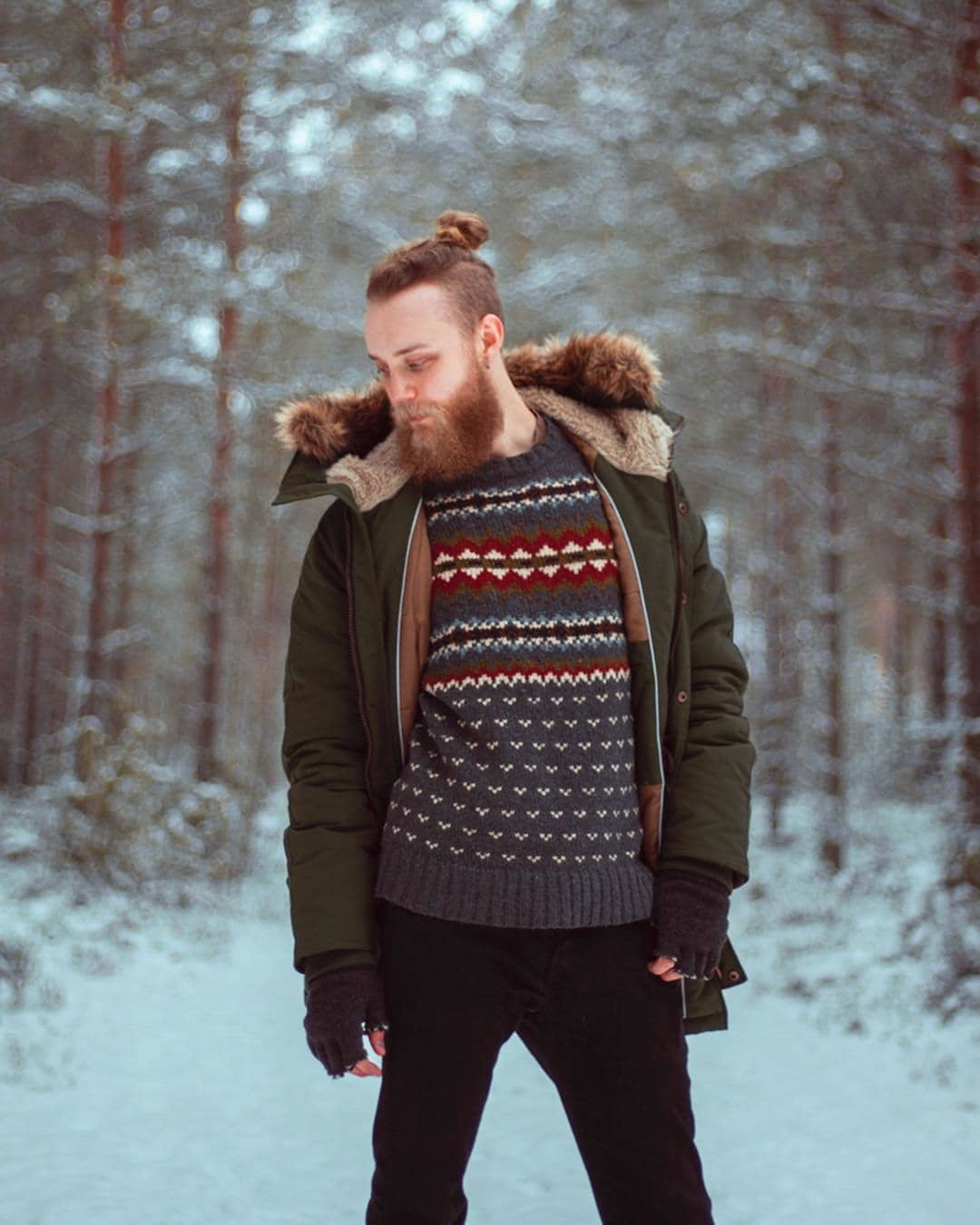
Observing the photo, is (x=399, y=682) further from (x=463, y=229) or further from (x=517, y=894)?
(x=463, y=229)

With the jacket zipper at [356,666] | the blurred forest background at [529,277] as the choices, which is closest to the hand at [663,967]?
the jacket zipper at [356,666]

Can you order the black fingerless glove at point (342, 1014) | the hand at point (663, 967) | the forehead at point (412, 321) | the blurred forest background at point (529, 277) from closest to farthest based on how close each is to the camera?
1. the black fingerless glove at point (342, 1014)
2. the hand at point (663, 967)
3. the forehead at point (412, 321)
4. the blurred forest background at point (529, 277)

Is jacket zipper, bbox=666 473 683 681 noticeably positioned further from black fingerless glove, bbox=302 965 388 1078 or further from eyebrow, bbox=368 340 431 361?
black fingerless glove, bbox=302 965 388 1078

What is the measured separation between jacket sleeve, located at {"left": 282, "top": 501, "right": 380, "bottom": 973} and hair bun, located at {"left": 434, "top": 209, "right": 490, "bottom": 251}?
2.17 ft

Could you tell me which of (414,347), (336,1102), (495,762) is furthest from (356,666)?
(336,1102)

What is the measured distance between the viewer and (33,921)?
27.3 feet

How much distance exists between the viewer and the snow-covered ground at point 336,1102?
4.19 metres

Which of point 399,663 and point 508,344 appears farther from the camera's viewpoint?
point 508,344

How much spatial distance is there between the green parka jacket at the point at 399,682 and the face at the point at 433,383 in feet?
0.34

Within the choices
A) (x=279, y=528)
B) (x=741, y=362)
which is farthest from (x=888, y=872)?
(x=279, y=528)

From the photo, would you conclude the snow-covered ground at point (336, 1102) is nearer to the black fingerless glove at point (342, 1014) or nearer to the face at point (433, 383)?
the black fingerless glove at point (342, 1014)

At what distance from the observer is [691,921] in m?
2.33

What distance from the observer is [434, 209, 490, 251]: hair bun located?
261 cm

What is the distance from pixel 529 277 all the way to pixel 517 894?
42.8 feet
